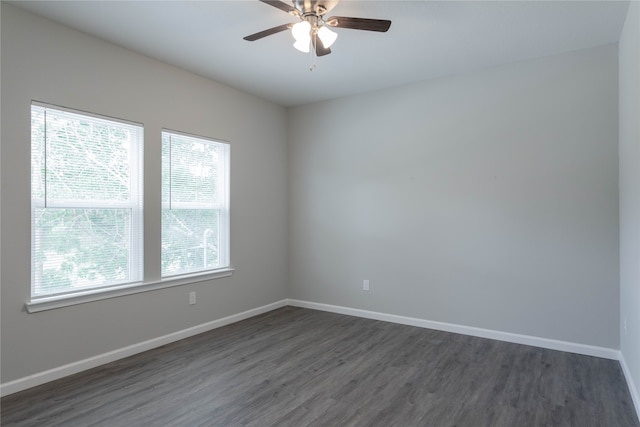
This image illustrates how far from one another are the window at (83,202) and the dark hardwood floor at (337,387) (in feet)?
2.63

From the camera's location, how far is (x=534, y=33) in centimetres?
304

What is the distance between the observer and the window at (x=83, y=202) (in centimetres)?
281

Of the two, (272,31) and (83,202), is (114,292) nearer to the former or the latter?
(83,202)

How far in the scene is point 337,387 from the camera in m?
2.74

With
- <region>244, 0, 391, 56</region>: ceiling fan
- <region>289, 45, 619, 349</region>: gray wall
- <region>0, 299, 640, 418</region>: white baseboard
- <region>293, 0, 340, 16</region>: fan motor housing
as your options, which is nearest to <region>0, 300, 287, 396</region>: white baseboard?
<region>0, 299, 640, 418</region>: white baseboard

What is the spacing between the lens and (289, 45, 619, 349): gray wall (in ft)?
10.8

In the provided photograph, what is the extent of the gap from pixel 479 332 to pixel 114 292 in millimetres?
3538

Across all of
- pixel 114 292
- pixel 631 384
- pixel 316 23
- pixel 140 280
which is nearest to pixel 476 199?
pixel 631 384

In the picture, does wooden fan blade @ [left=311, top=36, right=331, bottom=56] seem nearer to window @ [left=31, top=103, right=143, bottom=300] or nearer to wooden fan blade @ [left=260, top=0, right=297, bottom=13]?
wooden fan blade @ [left=260, top=0, right=297, bottom=13]

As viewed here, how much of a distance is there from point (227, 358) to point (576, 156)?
365cm

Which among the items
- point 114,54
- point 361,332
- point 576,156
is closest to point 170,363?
point 361,332

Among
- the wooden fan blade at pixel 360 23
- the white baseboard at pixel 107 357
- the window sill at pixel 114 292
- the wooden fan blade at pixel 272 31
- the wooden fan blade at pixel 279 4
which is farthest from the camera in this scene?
the window sill at pixel 114 292

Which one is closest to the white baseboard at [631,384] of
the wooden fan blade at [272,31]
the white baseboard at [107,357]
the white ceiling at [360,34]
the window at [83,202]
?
the white ceiling at [360,34]

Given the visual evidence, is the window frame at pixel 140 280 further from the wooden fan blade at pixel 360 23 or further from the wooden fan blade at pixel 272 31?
the wooden fan blade at pixel 360 23
